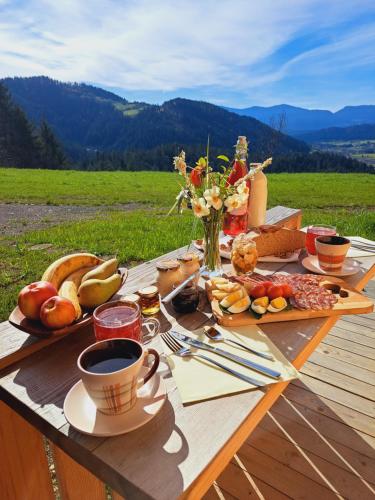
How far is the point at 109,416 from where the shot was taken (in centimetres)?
81

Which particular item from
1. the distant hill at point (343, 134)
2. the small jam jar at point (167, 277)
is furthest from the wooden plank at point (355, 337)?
the distant hill at point (343, 134)

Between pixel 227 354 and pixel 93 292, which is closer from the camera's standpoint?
pixel 227 354

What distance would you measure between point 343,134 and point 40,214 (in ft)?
475

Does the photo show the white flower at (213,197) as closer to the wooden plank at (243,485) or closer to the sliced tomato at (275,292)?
the sliced tomato at (275,292)

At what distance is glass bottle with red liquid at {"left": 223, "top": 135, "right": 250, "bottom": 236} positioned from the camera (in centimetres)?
181

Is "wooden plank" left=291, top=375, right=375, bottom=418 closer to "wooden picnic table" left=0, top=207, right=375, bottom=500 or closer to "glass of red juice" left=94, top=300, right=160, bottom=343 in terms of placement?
"wooden picnic table" left=0, top=207, right=375, bottom=500

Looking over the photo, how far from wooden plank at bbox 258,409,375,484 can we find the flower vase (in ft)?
3.05

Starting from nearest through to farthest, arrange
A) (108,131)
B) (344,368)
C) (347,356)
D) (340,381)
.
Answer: (340,381), (344,368), (347,356), (108,131)

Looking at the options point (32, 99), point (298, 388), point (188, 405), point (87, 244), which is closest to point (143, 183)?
point (87, 244)

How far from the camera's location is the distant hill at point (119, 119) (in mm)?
79688

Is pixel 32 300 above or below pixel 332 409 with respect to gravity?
above

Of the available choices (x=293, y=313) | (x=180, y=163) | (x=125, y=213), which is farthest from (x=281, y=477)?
(x=125, y=213)

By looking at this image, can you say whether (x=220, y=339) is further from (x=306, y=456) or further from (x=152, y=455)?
(x=306, y=456)

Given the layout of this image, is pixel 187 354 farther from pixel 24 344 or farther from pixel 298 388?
pixel 298 388
